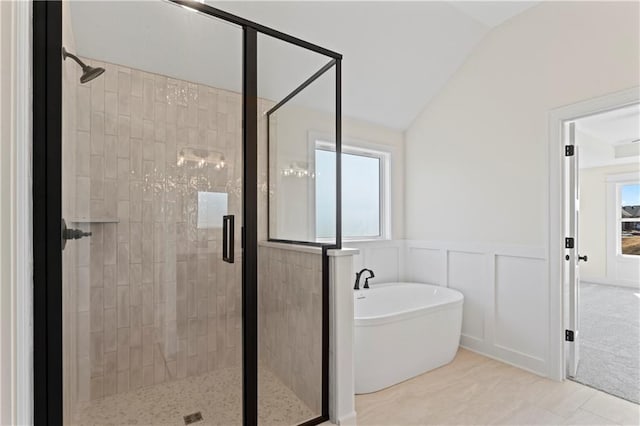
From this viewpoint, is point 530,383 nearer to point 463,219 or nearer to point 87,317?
point 463,219

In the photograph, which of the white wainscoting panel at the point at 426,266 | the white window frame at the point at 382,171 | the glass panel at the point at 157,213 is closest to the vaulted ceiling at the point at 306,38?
the glass panel at the point at 157,213

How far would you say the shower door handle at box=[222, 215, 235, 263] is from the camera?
2158 millimetres

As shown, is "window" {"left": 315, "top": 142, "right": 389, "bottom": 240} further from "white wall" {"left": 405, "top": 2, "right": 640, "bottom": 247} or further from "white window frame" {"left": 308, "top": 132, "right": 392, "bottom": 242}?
"white wall" {"left": 405, "top": 2, "right": 640, "bottom": 247}

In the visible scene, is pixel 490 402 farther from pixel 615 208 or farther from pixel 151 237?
pixel 615 208

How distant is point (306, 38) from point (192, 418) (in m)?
2.70

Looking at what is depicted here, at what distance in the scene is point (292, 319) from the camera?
217 centimetres

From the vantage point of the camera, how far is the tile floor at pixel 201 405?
1881mm

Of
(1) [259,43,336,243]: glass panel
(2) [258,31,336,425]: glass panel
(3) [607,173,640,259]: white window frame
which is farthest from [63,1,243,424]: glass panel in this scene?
(3) [607,173,640,259]: white window frame

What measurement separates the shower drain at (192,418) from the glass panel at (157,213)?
1 cm

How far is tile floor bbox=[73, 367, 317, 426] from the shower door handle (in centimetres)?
71

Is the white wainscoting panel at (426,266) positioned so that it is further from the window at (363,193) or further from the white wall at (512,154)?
the window at (363,193)

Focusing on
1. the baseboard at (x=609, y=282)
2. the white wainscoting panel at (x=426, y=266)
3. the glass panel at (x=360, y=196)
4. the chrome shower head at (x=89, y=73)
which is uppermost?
the chrome shower head at (x=89, y=73)
